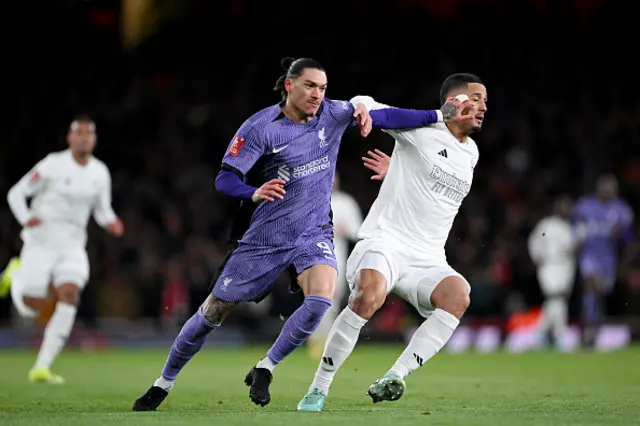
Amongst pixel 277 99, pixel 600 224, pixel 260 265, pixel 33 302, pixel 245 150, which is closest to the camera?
pixel 245 150

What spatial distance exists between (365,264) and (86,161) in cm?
531

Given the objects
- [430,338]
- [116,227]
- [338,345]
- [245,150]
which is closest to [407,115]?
[245,150]

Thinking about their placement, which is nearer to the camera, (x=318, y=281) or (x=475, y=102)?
(x=318, y=281)

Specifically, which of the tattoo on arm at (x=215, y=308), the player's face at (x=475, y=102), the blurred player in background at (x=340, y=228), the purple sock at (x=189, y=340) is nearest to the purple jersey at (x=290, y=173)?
the tattoo on arm at (x=215, y=308)

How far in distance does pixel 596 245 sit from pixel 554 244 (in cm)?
104

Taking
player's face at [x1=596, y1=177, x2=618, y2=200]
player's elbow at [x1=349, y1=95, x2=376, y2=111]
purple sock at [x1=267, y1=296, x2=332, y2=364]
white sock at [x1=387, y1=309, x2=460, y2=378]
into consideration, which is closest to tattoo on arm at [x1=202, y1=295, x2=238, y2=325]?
purple sock at [x1=267, y1=296, x2=332, y2=364]

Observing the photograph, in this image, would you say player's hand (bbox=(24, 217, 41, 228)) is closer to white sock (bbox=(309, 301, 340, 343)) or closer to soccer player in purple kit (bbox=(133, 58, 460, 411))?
soccer player in purple kit (bbox=(133, 58, 460, 411))

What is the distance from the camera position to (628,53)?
25.6 m

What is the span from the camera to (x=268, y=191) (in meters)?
7.12

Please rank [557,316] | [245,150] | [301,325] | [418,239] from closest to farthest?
[245,150], [301,325], [418,239], [557,316]

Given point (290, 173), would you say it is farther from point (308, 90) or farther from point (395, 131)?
point (395, 131)

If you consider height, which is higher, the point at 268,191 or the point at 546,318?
the point at 268,191

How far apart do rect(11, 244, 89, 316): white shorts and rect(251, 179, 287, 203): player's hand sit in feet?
17.7

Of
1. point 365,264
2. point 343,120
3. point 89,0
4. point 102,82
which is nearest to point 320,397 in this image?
point 365,264
